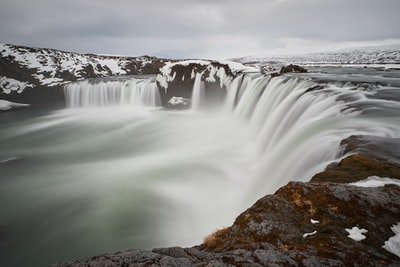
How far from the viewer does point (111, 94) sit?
3116 centimetres

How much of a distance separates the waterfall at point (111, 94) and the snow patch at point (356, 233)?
1097 inches

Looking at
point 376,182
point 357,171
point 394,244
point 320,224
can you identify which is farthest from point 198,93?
point 394,244

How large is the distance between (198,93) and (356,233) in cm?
2433

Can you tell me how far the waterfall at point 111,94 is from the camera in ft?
98.0

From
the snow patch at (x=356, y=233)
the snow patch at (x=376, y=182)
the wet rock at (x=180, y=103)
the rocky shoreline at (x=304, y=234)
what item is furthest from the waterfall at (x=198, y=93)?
the snow patch at (x=356, y=233)

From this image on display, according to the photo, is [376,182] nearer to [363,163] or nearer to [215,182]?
[363,163]

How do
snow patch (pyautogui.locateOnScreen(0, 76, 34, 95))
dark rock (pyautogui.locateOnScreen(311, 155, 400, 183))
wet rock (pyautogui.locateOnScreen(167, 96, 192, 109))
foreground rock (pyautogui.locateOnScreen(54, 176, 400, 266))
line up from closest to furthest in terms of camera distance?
foreground rock (pyautogui.locateOnScreen(54, 176, 400, 266)) < dark rock (pyautogui.locateOnScreen(311, 155, 400, 183)) < wet rock (pyautogui.locateOnScreen(167, 96, 192, 109)) < snow patch (pyautogui.locateOnScreen(0, 76, 34, 95))

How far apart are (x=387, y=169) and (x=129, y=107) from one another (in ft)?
93.6

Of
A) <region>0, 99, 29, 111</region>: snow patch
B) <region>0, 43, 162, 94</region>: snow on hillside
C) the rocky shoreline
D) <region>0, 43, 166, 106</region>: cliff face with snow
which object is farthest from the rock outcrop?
the rocky shoreline

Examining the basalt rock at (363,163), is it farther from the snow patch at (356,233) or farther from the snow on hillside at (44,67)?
the snow on hillside at (44,67)

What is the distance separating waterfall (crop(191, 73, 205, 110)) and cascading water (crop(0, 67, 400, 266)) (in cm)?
602

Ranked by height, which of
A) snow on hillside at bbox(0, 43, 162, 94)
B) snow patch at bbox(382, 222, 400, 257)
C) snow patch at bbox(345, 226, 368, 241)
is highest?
snow on hillside at bbox(0, 43, 162, 94)

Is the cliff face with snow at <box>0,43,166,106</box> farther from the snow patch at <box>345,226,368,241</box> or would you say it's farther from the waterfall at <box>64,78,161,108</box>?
the snow patch at <box>345,226,368,241</box>

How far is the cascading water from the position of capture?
7477 mm
